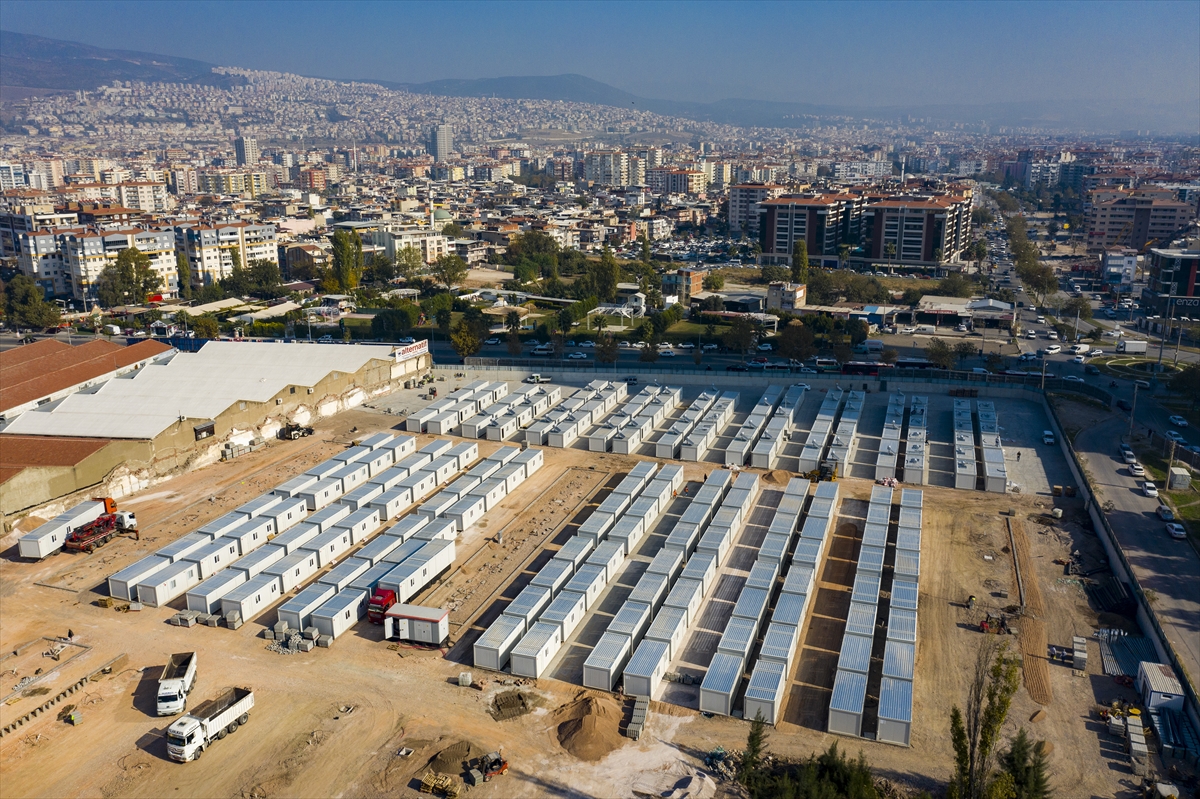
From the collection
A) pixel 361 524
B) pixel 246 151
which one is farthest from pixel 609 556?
pixel 246 151

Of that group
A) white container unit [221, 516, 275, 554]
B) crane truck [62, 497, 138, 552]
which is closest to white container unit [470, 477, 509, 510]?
white container unit [221, 516, 275, 554]

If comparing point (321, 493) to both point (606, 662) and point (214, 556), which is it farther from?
point (606, 662)

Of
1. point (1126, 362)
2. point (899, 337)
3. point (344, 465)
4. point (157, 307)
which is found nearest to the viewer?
point (344, 465)

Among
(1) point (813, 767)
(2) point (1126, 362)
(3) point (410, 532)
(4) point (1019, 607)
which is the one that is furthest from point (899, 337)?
(1) point (813, 767)

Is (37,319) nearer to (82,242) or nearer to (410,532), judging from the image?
(82,242)

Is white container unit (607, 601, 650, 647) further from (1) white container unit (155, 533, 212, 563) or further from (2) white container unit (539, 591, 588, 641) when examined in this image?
(1) white container unit (155, 533, 212, 563)

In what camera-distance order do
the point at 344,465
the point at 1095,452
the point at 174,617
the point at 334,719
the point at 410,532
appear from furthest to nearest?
the point at 1095,452
the point at 344,465
the point at 410,532
the point at 174,617
the point at 334,719
